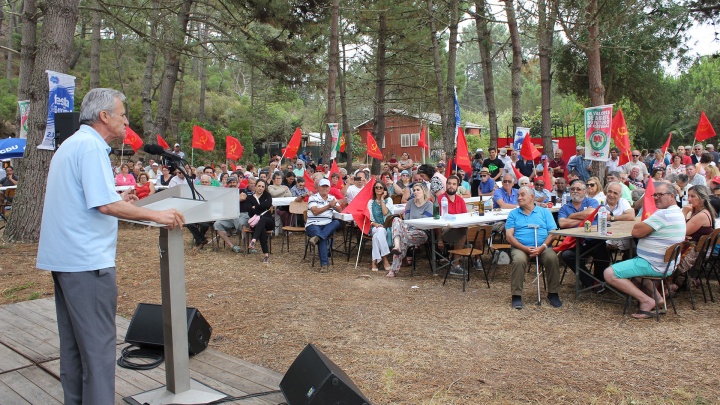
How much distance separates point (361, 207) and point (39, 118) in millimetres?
5405

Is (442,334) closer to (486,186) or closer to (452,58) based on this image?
(486,186)

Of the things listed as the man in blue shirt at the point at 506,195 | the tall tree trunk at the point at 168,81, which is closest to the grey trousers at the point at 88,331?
the man in blue shirt at the point at 506,195

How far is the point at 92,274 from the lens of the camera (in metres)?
2.53

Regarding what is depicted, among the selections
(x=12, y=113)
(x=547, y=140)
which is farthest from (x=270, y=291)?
(x=12, y=113)

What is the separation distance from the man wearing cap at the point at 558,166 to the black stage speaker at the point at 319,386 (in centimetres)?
1023

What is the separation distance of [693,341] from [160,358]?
4.28 m

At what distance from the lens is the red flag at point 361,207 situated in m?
7.94

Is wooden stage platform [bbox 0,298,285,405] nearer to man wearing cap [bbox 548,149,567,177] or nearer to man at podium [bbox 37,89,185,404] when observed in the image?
man at podium [bbox 37,89,185,404]

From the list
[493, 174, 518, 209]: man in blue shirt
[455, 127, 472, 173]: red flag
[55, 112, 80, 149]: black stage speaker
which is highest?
[55, 112, 80, 149]: black stage speaker

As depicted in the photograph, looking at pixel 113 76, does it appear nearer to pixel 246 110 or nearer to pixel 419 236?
pixel 246 110

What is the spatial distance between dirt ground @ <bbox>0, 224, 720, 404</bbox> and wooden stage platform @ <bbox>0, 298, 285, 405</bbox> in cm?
45

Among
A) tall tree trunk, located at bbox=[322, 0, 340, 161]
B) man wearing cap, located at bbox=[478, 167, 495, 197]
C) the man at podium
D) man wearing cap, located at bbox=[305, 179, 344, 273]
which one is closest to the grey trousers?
the man at podium

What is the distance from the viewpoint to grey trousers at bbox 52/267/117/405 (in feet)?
8.25

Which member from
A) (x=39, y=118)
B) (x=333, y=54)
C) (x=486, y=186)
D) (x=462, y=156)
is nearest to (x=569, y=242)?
(x=486, y=186)
